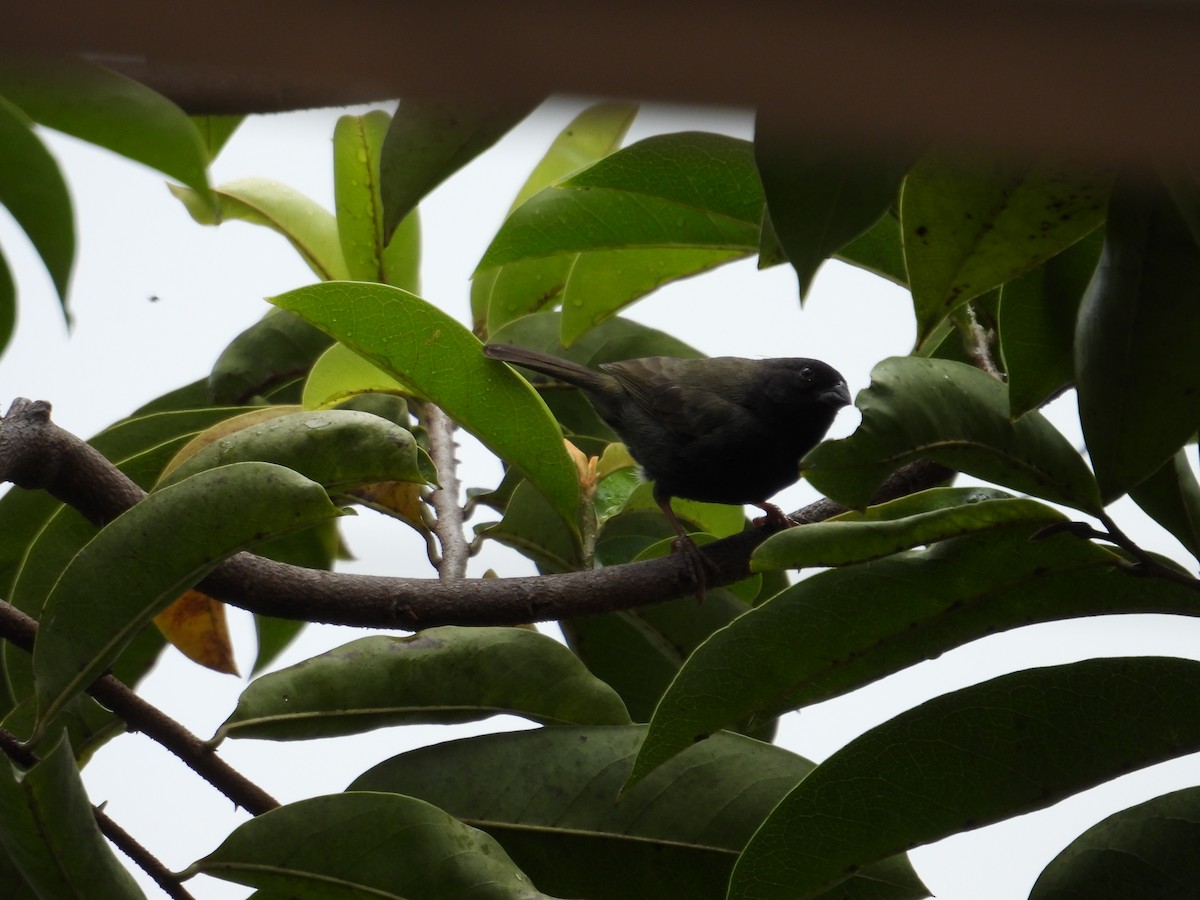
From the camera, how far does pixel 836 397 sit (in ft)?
16.9

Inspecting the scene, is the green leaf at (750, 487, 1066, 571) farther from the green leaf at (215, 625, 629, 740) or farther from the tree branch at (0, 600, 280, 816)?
the tree branch at (0, 600, 280, 816)

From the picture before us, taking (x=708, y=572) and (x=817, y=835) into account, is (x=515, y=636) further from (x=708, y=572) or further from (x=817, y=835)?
(x=817, y=835)

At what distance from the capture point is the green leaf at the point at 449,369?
99.9 inches

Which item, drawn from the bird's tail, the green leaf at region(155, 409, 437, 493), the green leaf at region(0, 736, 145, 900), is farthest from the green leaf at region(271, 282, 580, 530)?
the green leaf at region(0, 736, 145, 900)

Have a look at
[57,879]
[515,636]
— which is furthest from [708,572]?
[57,879]

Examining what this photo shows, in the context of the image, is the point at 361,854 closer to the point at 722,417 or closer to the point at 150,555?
the point at 150,555

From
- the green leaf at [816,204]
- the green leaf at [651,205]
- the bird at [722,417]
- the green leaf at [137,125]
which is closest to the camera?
the green leaf at [816,204]

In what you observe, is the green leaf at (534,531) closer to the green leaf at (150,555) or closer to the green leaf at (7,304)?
the green leaf at (150,555)

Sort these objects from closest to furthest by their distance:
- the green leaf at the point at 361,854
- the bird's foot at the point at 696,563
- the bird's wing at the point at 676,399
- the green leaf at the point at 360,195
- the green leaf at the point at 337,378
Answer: the green leaf at the point at 361,854 → the bird's foot at the point at 696,563 → the green leaf at the point at 337,378 → the green leaf at the point at 360,195 → the bird's wing at the point at 676,399

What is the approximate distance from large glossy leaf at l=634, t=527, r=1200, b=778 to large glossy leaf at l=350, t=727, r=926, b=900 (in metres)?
0.31

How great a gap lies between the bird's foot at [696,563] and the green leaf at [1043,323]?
2.49 ft

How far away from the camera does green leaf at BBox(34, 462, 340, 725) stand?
1880mm

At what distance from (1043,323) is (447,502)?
161cm

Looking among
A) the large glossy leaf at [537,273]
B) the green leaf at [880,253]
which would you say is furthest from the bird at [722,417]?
the green leaf at [880,253]
